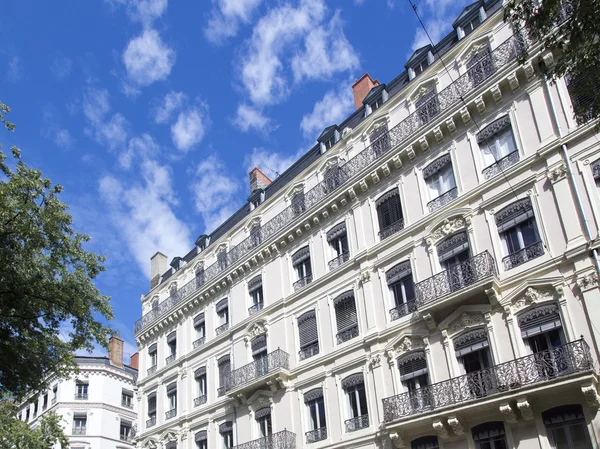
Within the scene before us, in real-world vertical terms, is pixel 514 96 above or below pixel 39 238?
above

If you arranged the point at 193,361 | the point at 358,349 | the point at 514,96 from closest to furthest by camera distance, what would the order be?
the point at 514,96
the point at 358,349
the point at 193,361

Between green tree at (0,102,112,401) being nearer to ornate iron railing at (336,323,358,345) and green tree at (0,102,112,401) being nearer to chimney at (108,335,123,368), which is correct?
ornate iron railing at (336,323,358,345)

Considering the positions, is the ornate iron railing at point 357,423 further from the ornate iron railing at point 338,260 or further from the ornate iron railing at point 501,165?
the ornate iron railing at point 501,165

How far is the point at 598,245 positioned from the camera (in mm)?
16266

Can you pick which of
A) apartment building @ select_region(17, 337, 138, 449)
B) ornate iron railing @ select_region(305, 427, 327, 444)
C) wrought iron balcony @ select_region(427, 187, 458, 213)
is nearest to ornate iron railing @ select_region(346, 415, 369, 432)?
ornate iron railing @ select_region(305, 427, 327, 444)

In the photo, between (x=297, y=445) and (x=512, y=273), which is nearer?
(x=512, y=273)

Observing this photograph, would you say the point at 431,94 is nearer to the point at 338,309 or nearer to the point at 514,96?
the point at 514,96

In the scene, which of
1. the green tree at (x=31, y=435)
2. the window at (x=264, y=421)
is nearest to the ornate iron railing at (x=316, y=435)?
the window at (x=264, y=421)

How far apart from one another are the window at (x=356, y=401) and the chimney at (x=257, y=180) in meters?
14.1

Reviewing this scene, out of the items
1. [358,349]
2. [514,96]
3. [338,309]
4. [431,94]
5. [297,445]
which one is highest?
[431,94]

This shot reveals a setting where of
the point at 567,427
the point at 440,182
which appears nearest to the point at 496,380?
the point at 567,427

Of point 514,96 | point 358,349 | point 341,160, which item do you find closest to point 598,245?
point 514,96

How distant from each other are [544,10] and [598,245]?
24.7ft

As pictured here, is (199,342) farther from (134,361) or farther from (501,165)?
(134,361)
